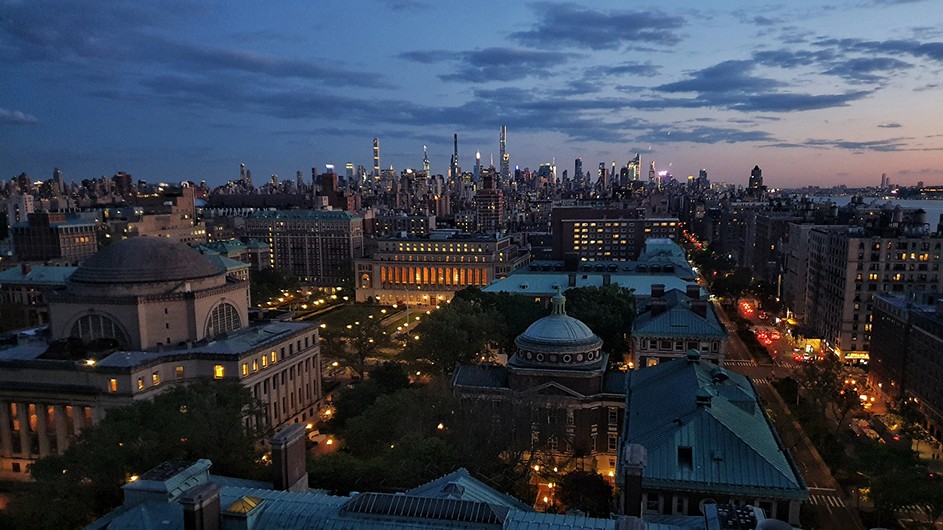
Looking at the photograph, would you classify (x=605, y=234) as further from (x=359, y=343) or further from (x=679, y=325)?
(x=359, y=343)

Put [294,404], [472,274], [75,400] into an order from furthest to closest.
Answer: [472,274] → [294,404] → [75,400]

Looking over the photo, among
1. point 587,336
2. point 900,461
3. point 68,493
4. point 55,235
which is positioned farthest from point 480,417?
point 55,235

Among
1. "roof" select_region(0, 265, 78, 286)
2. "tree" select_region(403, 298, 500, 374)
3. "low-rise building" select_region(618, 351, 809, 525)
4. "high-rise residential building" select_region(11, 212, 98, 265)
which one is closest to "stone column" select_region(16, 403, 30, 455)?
"tree" select_region(403, 298, 500, 374)

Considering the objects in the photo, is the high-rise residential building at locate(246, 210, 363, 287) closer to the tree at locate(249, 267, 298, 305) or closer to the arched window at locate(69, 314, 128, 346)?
the tree at locate(249, 267, 298, 305)

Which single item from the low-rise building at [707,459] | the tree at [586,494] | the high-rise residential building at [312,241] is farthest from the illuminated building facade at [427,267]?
the low-rise building at [707,459]

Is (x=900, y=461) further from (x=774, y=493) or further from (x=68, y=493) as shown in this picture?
(x=68, y=493)

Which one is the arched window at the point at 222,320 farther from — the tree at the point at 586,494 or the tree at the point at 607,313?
the tree at the point at 586,494

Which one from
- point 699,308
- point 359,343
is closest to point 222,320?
point 359,343
